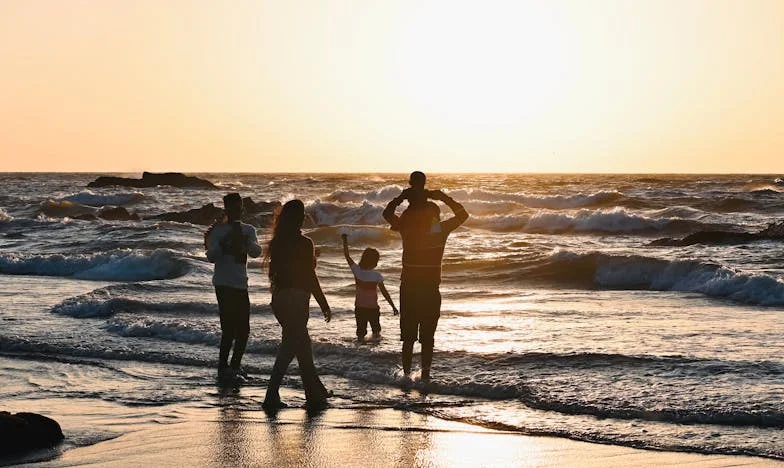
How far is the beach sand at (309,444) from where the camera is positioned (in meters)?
7.18

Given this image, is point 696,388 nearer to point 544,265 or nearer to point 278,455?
point 278,455

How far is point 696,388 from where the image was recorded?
32.6ft

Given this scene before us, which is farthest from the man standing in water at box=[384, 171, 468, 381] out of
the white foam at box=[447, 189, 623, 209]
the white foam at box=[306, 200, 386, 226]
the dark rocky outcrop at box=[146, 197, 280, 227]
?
the white foam at box=[447, 189, 623, 209]

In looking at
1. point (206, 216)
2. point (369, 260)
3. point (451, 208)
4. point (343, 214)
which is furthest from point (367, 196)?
point (451, 208)

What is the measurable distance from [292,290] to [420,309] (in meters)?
1.71

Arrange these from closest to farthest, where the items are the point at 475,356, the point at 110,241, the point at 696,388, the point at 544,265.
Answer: the point at 696,388 → the point at 475,356 → the point at 544,265 → the point at 110,241

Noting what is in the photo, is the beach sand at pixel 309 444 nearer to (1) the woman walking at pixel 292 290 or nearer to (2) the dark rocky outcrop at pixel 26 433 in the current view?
(2) the dark rocky outcrop at pixel 26 433

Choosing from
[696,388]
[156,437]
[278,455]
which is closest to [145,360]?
[156,437]

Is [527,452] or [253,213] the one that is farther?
[253,213]

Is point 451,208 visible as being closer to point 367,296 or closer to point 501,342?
point 501,342

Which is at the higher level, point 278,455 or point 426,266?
point 426,266

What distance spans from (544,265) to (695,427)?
56.1ft

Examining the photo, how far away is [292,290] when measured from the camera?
9164mm

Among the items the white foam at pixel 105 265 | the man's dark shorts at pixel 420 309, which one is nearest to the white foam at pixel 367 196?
the white foam at pixel 105 265
